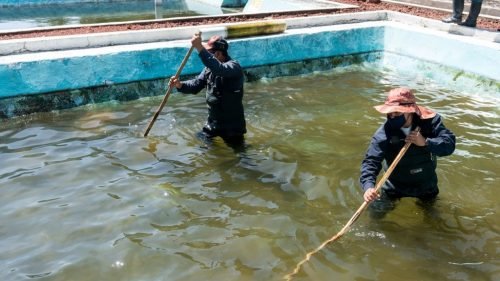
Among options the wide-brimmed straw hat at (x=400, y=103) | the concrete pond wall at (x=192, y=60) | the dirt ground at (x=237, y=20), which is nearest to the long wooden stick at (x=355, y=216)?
the wide-brimmed straw hat at (x=400, y=103)

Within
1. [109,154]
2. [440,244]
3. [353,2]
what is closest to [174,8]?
[353,2]

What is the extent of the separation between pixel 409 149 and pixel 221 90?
8.06ft

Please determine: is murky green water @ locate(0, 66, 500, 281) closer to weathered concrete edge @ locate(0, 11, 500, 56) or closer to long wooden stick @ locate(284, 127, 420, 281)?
long wooden stick @ locate(284, 127, 420, 281)

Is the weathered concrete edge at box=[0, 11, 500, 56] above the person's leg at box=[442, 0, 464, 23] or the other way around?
the other way around

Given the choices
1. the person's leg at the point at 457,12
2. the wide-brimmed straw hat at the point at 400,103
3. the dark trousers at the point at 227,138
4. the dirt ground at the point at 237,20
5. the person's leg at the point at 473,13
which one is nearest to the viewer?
the wide-brimmed straw hat at the point at 400,103

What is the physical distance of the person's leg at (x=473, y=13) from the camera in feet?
32.3

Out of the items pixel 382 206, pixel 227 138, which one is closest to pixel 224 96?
pixel 227 138

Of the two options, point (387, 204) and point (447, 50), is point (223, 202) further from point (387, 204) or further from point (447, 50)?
point (447, 50)

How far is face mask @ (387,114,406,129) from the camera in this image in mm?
4285

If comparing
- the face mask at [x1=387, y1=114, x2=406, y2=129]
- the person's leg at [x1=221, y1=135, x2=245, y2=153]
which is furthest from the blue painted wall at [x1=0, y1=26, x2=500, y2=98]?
the face mask at [x1=387, y1=114, x2=406, y2=129]

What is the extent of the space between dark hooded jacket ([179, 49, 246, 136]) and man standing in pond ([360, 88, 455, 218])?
2.01 m

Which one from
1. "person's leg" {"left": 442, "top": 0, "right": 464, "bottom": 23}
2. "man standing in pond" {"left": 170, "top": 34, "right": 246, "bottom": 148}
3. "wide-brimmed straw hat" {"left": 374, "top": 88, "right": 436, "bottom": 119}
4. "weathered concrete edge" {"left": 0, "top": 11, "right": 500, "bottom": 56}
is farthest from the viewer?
"person's leg" {"left": 442, "top": 0, "right": 464, "bottom": 23}

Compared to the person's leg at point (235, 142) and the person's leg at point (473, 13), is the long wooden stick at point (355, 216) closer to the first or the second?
the person's leg at point (235, 142)

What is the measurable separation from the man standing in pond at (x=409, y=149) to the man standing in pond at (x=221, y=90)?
202cm
